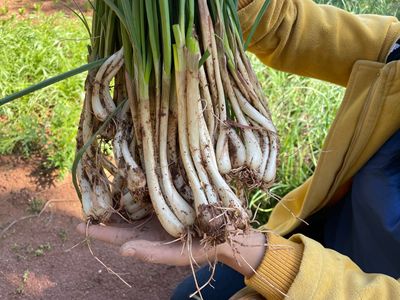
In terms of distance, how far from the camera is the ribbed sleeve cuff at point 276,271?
3.42 ft

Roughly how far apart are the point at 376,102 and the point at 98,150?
1.89 feet

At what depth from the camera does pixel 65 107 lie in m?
2.53

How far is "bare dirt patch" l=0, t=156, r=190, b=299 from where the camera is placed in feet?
6.76

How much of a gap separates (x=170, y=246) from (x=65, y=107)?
1.67m

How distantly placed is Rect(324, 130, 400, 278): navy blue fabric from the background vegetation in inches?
31.1

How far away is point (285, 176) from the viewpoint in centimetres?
226

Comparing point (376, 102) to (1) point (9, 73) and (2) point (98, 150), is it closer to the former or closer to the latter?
(2) point (98, 150)

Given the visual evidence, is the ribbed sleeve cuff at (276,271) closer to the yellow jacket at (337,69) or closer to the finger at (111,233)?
the yellow jacket at (337,69)

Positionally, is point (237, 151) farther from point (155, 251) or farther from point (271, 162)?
point (155, 251)

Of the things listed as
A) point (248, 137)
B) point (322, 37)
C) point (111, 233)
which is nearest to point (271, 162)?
point (248, 137)

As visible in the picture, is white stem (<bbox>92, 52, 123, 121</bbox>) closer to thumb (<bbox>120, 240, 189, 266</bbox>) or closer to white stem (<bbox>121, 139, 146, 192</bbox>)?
white stem (<bbox>121, 139, 146, 192</bbox>)

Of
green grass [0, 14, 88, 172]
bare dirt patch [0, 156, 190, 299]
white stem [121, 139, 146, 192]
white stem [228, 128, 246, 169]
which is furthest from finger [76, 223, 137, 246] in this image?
green grass [0, 14, 88, 172]

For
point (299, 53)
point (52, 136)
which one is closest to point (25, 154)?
point (52, 136)

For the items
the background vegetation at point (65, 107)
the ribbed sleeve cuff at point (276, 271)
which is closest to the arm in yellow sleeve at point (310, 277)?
the ribbed sleeve cuff at point (276, 271)
